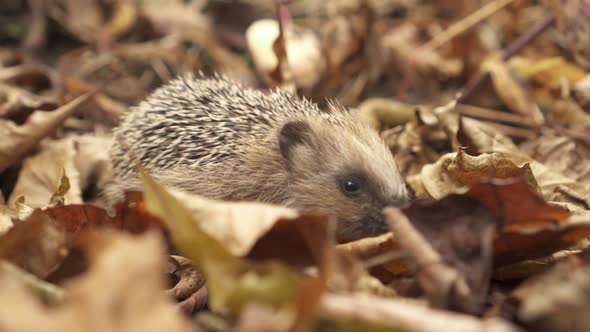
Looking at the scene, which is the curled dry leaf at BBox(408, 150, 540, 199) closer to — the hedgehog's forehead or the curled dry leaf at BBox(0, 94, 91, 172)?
the hedgehog's forehead

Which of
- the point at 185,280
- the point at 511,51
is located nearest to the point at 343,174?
the point at 185,280

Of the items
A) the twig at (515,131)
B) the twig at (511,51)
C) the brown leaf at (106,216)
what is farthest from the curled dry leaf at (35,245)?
the twig at (511,51)

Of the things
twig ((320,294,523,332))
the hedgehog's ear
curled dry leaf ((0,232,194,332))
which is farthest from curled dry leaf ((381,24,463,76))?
curled dry leaf ((0,232,194,332))

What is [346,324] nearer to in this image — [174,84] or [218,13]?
[174,84]

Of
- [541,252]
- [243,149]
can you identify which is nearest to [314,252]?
[541,252]

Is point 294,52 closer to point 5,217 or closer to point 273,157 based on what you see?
point 273,157

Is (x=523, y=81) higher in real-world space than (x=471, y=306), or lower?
higher

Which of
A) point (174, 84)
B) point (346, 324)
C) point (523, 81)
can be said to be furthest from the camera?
point (523, 81)

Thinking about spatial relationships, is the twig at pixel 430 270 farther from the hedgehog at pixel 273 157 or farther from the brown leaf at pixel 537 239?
the hedgehog at pixel 273 157
